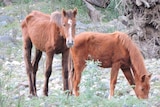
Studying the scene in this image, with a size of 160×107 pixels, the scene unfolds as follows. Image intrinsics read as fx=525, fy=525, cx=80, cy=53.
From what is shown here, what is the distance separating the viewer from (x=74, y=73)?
432 inches

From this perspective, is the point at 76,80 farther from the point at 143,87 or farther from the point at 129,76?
the point at 143,87

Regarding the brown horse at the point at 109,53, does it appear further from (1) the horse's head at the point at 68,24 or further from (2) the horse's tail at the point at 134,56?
(1) the horse's head at the point at 68,24

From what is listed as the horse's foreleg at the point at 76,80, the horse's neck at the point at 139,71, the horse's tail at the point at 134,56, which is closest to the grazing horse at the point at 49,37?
the horse's foreleg at the point at 76,80

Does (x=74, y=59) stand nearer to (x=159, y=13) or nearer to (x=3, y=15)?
(x=159, y=13)

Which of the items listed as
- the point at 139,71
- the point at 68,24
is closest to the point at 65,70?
the point at 68,24

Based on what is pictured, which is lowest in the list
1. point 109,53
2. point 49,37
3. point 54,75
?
point 54,75

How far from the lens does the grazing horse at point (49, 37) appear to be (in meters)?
9.88

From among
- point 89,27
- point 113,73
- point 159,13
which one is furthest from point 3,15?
point 113,73

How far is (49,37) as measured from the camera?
10.4 m

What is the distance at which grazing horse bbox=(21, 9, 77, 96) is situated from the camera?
9.88 meters

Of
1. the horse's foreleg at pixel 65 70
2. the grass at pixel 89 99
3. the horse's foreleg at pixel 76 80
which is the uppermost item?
the grass at pixel 89 99

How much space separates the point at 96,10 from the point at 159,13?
25.7 feet

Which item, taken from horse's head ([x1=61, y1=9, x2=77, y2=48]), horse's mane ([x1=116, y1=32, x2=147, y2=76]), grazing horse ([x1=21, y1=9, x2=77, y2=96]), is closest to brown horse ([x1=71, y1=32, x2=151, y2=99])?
horse's mane ([x1=116, y1=32, x2=147, y2=76])

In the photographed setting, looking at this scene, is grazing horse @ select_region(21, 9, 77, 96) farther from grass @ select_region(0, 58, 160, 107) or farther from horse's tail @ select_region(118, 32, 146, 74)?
grass @ select_region(0, 58, 160, 107)
